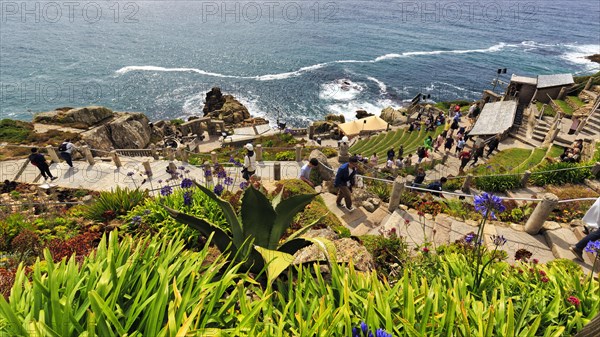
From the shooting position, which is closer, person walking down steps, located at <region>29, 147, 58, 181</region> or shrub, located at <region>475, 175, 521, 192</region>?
person walking down steps, located at <region>29, 147, 58, 181</region>

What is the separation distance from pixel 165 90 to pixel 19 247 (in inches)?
2017

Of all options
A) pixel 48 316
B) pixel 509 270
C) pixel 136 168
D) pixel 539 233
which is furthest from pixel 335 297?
pixel 136 168

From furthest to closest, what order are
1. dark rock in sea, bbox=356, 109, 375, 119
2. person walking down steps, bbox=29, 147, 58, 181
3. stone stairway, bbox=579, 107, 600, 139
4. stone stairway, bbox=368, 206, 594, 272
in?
dark rock in sea, bbox=356, 109, 375, 119 → stone stairway, bbox=579, 107, 600, 139 → person walking down steps, bbox=29, 147, 58, 181 → stone stairway, bbox=368, 206, 594, 272

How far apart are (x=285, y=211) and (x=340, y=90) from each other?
155 feet

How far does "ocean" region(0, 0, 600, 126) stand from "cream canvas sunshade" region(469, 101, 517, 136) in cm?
1803

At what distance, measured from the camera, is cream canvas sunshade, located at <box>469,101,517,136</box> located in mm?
22094

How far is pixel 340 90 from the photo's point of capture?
48.9 metres

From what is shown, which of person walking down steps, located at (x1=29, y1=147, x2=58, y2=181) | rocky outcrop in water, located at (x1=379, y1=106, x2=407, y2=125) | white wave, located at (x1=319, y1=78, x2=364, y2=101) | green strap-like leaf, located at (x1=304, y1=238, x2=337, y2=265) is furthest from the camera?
white wave, located at (x1=319, y1=78, x2=364, y2=101)

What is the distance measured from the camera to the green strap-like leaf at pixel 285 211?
4.32 meters

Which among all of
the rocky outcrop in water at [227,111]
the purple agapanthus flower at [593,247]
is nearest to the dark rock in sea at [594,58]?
the rocky outcrop in water at [227,111]

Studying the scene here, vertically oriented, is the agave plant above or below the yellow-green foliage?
above

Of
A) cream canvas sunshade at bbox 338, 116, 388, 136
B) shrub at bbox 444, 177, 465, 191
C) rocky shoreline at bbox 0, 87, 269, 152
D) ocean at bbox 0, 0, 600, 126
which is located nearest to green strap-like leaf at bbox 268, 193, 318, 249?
shrub at bbox 444, 177, 465, 191

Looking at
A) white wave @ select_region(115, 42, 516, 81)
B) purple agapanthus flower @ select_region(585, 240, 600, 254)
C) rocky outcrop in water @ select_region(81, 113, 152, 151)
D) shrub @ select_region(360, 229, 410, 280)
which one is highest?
white wave @ select_region(115, 42, 516, 81)

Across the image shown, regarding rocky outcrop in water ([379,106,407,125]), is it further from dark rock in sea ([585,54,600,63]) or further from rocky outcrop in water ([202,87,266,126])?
dark rock in sea ([585,54,600,63])
